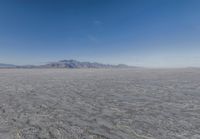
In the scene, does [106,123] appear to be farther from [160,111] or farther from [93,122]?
[160,111]

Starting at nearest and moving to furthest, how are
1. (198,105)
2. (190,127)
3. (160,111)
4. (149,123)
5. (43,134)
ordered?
(43,134)
(190,127)
(149,123)
(160,111)
(198,105)

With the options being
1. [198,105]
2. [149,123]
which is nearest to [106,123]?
[149,123]

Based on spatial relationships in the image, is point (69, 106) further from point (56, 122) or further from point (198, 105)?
point (198, 105)

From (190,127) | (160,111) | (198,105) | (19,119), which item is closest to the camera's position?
(190,127)

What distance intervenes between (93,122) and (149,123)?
124cm

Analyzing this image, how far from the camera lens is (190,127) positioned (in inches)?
155

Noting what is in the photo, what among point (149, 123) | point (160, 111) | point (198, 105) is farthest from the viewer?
point (198, 105)

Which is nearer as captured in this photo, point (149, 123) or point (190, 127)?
point (190, 127)

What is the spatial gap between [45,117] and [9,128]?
0.95 meters

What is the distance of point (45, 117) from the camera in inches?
187

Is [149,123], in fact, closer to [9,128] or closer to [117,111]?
[117,111]

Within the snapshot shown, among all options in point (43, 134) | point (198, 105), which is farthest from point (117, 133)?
point (198, 105)

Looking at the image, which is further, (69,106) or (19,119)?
(69,106)

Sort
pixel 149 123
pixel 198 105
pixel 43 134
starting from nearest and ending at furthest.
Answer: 1. pixel 43 134
2. pixel 149 123
3. pixel 198 105
